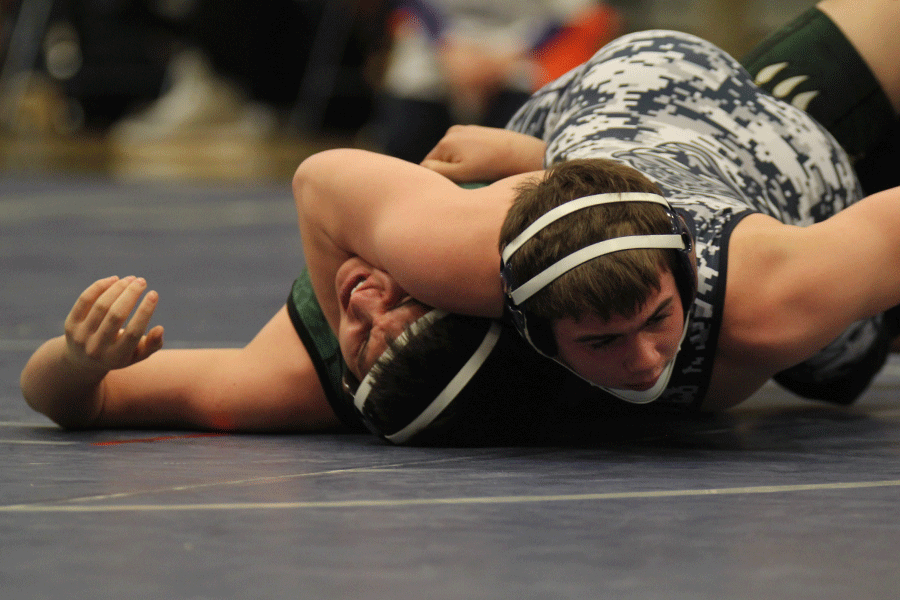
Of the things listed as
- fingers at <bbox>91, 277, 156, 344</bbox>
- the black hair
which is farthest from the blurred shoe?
the black hair

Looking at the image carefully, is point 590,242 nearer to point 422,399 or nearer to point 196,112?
point 422,399

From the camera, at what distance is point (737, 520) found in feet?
4.85

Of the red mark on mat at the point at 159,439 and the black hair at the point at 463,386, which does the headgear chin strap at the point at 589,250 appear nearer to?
the black hair at the point at 463,386

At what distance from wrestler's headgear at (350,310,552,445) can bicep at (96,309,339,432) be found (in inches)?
7.8

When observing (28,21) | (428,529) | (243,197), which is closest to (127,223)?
(243,197)

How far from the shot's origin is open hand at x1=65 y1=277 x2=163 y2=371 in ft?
6.38

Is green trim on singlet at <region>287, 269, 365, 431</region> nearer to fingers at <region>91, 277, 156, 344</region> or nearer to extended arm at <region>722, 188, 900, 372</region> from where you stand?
fingers at <region>91, 277, 156, 344</region>

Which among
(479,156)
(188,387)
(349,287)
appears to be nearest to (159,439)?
(188,387)

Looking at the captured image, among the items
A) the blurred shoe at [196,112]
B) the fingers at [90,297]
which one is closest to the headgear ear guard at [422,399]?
the fingers at [90,297]

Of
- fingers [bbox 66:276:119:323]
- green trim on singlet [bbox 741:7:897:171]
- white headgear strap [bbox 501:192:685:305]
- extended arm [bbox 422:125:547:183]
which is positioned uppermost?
green trim on singlet [bbox 741:7:897:171]

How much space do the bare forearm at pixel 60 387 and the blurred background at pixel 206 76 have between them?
6461mm

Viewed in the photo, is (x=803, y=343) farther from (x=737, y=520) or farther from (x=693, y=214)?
(x=737, y=520)

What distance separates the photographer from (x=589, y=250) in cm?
167

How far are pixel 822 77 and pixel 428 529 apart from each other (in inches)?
53.9
